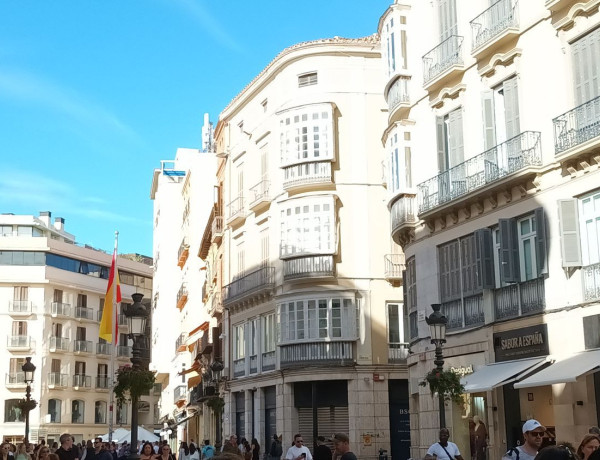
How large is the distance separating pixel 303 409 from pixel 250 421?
4.87 metres

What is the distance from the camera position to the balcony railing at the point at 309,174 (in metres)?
41.1

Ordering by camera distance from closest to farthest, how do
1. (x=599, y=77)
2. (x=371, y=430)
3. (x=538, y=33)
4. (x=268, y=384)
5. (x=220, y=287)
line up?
1. (x=599, y=77)
2. (x=538, y=33)
3. (x=371, y=430)
4. (x=268, y=384)
5. (x=220, y=287)

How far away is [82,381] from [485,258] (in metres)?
59.7

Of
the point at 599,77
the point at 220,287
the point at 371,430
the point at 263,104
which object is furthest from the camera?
the point at 220,287

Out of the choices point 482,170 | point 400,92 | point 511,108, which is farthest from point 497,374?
point 400,92

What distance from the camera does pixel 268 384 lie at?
42.5 metres

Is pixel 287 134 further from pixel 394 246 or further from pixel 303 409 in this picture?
Result: pixel 303 409

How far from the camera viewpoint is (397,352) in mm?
40344

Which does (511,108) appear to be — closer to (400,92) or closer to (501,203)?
(501,203)

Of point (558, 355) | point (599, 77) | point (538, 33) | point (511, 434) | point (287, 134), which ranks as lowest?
point (511, 434)

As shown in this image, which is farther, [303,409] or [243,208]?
[243,208]

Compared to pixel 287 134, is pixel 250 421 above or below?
below

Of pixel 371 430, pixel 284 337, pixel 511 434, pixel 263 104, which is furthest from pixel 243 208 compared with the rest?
pixel 511 434

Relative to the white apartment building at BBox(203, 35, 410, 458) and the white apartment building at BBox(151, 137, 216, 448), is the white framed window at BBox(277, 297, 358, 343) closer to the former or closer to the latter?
the white apartment building at BBox(203, 35, 410, 458)
